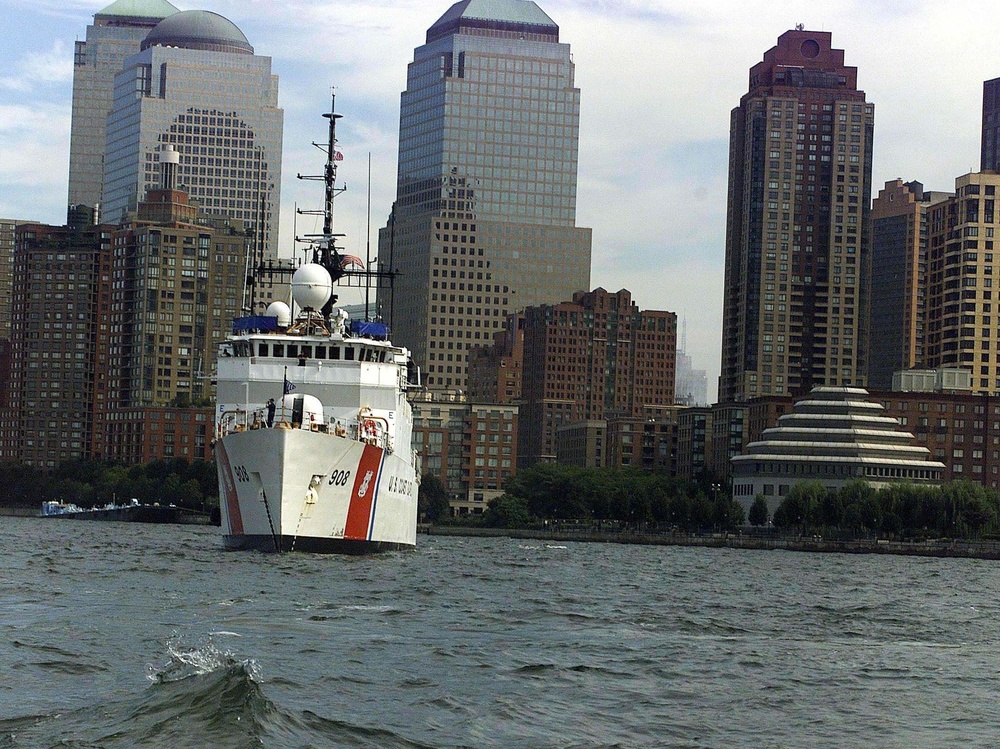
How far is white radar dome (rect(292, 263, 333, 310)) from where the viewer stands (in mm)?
96438

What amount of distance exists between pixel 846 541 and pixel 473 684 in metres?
159

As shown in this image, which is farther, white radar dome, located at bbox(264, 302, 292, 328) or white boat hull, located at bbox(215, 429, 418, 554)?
white radar dome, located at bbox(264, 302, 292, 328)

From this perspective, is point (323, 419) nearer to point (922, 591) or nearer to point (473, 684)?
point (922, 591)

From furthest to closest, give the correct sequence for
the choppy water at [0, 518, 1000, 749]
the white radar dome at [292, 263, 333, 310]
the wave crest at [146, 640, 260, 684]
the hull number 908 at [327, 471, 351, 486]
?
the white radar dome at [292, 263, 333, 310]
the hull number 908 at [327, 471, 351, 486]
the wave crest at [146, 640, 260, 684]
the choppy water at [0, 518, 1000, 749]

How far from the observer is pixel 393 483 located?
9012cm

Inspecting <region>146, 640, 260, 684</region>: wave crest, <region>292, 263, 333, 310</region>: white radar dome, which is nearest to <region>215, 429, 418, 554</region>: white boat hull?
<region>292, 263, 333, 310</region>: white radar dome

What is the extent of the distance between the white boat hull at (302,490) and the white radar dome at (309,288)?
12773mm

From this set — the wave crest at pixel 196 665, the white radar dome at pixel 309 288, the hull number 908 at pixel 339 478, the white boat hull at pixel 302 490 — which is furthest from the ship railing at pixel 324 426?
the wave crest at pixel 196 665

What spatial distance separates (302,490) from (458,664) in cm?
3777

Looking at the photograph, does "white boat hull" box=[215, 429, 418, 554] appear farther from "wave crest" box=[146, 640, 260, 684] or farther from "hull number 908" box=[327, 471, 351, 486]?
"wave crest" box=[146, 640, 260, 684]

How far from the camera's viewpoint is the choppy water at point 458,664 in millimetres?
32656

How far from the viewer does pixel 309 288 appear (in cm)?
9638

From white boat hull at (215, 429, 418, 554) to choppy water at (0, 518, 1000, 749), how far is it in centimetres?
613

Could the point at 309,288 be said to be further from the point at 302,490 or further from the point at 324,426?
the point at 302,490
